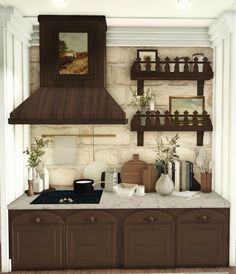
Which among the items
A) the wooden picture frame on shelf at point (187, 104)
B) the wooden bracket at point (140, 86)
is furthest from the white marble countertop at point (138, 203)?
A: the wooden bracket at point (140, 86)

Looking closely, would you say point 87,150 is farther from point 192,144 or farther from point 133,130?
point 192,144

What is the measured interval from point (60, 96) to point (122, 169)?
107 cm

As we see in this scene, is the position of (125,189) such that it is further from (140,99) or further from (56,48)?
(56,48)

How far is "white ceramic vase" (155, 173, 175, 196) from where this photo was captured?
350 cm

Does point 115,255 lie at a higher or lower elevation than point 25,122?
lower

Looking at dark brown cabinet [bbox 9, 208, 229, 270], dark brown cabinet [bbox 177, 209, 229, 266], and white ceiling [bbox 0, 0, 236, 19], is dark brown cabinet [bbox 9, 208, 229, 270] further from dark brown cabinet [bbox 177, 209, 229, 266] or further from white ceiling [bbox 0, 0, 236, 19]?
white ceiling [bbox 0, 0, 236, 19]

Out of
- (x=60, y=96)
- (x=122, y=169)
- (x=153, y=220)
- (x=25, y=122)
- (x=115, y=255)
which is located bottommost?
(x=115, y=255)

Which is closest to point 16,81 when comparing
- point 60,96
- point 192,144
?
point 60,96

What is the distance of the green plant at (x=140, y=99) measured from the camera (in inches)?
150

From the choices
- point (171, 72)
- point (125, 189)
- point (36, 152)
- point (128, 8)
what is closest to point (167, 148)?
point (125, 189)

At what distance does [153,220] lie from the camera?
3221 mm

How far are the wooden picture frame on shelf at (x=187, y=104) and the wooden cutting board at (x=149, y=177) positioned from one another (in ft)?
2.24

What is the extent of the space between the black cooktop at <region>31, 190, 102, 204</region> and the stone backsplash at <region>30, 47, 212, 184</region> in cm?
28

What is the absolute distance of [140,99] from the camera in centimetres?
380
